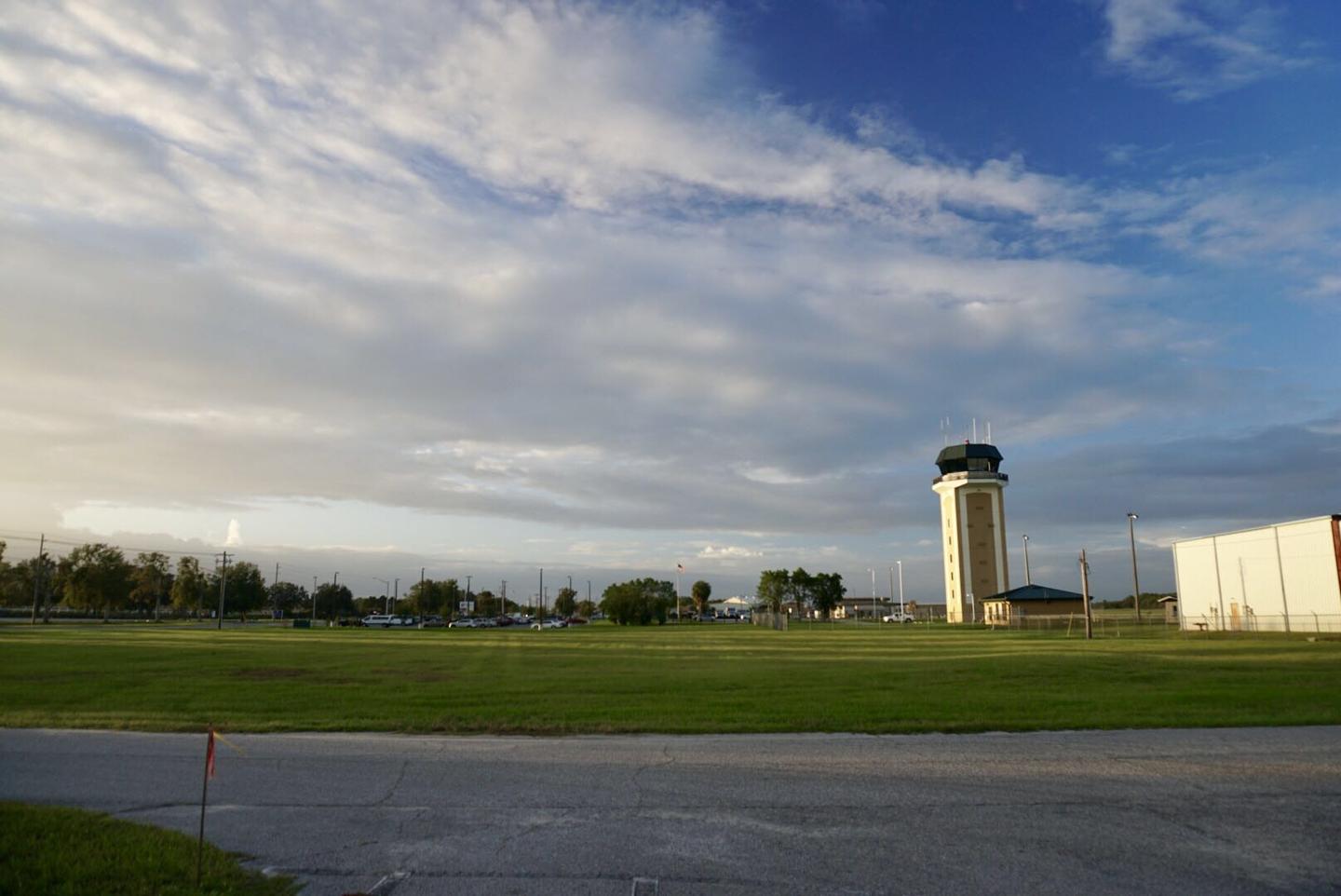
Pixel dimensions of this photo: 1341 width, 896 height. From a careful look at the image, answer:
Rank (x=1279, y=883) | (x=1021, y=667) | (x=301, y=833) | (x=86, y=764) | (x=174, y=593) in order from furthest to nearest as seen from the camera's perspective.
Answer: (x=174, y=593), (x=1021, y=667), (x=86, y=764), (x=301, y=833), (x=1279, y=883)

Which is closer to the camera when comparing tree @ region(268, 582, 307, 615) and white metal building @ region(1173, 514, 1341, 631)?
white metal building @ region(1173, 514, 1341, 631)

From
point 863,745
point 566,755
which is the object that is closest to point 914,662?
point 863,745

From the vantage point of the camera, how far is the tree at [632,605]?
121 m

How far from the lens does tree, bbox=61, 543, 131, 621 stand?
381 feet

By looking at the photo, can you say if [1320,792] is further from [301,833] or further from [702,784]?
[301,833]

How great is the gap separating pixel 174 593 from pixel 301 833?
14724cm

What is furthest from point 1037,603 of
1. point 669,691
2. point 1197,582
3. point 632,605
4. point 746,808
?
point 746,808

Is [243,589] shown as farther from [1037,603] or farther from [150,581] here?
[1037,603]

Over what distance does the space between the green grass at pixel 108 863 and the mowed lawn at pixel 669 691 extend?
7.92 meters

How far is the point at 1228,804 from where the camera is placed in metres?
10.7

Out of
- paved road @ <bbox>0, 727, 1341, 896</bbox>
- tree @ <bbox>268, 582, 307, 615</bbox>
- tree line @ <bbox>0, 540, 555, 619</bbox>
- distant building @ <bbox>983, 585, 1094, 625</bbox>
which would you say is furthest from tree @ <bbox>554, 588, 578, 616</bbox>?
paved road @ <bbox>0, 727, 1341, 896</bbox>

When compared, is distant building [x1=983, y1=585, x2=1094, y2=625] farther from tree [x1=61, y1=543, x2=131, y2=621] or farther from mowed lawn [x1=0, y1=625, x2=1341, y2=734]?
tree [x1=61, y1=543, x2=131, y2=621]

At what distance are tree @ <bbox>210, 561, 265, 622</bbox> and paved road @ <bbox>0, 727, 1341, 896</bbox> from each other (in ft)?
456

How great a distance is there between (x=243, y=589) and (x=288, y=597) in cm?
4641
